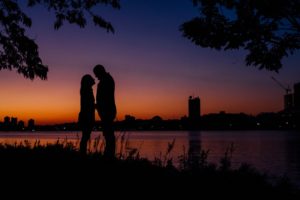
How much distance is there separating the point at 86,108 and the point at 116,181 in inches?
132

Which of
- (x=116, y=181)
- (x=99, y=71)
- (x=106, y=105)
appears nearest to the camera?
(x=116, y=181)

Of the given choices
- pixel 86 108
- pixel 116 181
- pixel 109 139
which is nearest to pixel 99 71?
pixel 86 108

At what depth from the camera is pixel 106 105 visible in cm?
1022

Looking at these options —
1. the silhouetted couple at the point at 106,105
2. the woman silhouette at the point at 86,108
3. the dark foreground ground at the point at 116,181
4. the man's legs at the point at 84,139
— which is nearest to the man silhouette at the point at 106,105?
the silhouetted couple at the point at 106,105

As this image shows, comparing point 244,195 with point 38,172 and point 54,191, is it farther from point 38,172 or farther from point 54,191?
point 38,172

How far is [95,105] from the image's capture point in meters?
10.5

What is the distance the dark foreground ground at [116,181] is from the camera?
7085mm

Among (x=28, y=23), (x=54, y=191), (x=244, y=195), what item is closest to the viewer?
(x=54, y=191)

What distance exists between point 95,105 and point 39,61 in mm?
2739

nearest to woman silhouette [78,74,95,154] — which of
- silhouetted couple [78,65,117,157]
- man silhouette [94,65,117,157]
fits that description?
silhouetted couple [78,65,117,157]

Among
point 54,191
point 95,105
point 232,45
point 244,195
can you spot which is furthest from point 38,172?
point 232,45

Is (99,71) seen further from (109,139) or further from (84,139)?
(84,139)

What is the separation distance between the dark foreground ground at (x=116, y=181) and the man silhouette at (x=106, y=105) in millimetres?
439

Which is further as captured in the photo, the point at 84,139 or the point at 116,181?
the point at 84,139
